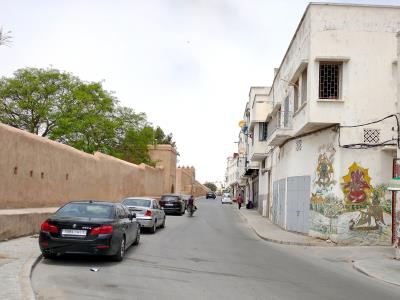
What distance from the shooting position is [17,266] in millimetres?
9805

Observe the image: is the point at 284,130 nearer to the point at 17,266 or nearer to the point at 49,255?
the point at 49,255

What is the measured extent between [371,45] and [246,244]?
28.6 ft

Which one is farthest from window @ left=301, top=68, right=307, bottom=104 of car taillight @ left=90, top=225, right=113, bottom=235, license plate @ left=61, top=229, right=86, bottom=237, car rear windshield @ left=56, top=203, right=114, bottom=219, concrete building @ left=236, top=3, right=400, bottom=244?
license plate @ left=61, top=229, right=86, bottom=237

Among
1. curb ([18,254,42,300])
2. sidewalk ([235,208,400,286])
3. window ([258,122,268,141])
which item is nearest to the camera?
curb ([18,254,42,300])

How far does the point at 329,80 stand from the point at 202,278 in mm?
11850

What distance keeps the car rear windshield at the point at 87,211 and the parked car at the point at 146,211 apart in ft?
24.6

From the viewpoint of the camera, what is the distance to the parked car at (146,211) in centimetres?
1986

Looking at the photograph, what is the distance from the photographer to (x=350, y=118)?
61.4 ft

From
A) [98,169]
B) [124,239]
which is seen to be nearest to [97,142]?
[98,169]

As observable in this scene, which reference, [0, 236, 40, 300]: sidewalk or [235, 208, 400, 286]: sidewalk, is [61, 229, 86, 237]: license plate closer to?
[0, 236, 40, 300]: sidewalk

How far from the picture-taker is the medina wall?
50.0 ft

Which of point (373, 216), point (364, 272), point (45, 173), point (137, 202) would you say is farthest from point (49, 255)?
point (373, 216)

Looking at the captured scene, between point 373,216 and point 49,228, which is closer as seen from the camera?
point 49,228

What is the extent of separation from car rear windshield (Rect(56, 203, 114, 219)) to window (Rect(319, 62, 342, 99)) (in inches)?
417
